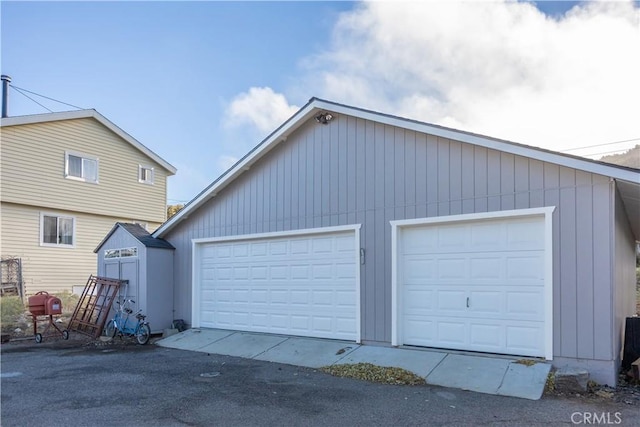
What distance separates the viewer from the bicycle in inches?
423

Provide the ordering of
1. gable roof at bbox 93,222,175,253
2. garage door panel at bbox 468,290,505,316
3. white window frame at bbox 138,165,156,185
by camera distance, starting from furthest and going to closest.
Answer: white window frame at bbox 138,165,156,185, gable roof at bbox 93,222,175,253, garage door panel at bbox 468,290,505,316

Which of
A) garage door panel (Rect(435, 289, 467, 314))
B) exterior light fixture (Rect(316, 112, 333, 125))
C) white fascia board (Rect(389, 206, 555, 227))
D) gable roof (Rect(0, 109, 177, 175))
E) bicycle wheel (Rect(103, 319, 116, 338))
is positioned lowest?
bicycle wheel (Rect(103, 319, 116, 338))

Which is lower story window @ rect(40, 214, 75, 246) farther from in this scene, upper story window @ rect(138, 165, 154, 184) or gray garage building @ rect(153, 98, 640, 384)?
gray garage building @ rect(153, 98, 640, 384)

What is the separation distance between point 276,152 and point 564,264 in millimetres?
6250

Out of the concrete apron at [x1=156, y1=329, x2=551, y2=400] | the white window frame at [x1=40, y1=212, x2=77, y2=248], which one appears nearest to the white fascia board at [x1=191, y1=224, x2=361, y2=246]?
the concrete apron at [x1=156, y1=329, x2=551, y2=400]

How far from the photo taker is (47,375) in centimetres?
731

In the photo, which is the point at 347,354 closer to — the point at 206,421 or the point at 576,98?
the point at 206,421

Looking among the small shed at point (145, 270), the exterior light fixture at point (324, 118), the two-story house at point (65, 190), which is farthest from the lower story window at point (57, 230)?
the exterior light fixture at point (324, 118)

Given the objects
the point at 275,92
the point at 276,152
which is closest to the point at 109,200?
the point at 275,92

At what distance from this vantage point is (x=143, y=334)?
Result: 35.2ft

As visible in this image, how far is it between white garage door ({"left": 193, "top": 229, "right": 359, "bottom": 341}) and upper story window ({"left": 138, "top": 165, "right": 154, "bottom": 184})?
1010 centimetres

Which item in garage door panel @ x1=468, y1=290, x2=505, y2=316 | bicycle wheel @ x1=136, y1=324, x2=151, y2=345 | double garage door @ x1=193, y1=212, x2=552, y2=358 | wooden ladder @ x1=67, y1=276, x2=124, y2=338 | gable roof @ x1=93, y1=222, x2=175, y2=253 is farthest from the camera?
gable roof @ x1=93, y1=222, x2=175, y2=253

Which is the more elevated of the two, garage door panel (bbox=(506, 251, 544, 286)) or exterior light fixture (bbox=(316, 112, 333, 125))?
exterior light fixture (bbox=(316, 112, 333, 125))

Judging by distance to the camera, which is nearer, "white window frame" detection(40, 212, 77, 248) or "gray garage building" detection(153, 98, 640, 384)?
"gray garage building" detection(153, 98, 640, 384)
